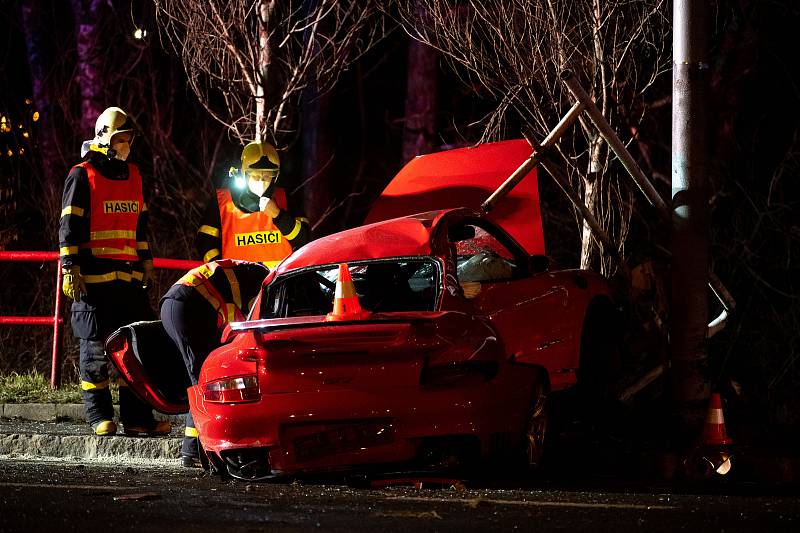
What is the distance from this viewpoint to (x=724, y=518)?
6059 mm

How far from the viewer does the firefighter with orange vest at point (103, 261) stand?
941 cm

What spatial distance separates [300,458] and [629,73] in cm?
487

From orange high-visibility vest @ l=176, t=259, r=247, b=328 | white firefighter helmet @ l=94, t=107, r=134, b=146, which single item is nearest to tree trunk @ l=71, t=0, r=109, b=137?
white firefighter helmet @ l=94, t=107, r=134, b=146

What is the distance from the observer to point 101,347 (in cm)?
953

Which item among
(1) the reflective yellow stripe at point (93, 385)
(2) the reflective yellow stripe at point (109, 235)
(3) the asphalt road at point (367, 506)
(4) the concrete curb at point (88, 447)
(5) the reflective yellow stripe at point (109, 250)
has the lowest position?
(4) the concrete curb at point (88, 447)

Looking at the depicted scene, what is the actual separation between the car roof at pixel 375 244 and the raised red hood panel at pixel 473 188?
1746 millimetres

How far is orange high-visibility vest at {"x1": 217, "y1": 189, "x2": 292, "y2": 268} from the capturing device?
965 cm

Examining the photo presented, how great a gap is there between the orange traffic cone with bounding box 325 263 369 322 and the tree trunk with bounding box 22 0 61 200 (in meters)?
12.3

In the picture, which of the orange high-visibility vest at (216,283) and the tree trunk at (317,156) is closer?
the orange high-visibility vest at (216,283)

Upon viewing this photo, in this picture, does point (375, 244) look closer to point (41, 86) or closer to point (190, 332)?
point (190, 332)

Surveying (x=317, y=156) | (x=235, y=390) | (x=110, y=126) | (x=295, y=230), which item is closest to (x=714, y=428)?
(x=235, y=390)

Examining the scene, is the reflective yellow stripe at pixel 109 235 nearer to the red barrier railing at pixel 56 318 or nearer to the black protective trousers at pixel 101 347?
the black protective trousers at pixel 101 347

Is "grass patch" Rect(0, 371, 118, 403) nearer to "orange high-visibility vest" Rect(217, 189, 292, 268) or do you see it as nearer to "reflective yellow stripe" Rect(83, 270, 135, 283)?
"reflective yellow stripe" Rect(83, 270, 135, 283)

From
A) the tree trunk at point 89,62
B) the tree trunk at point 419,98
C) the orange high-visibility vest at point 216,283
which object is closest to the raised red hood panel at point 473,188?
the orange high-visibility vest at point 216,283
